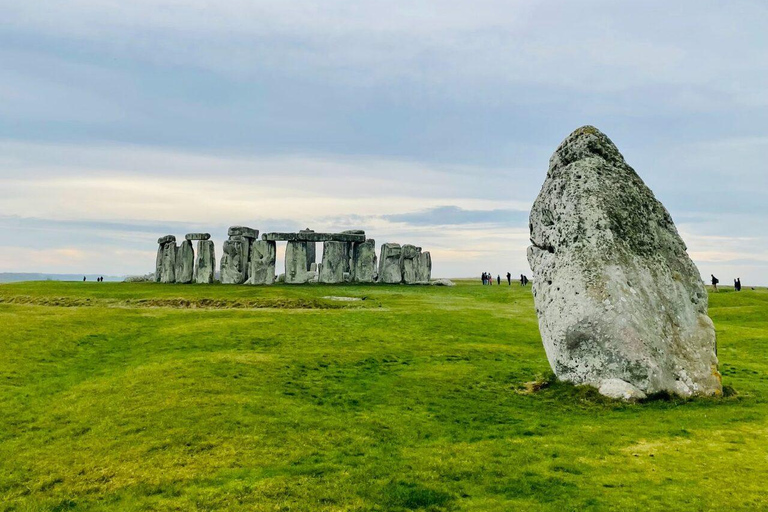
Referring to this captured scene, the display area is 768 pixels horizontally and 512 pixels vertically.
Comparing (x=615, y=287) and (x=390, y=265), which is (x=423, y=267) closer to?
(x=390, y=265)

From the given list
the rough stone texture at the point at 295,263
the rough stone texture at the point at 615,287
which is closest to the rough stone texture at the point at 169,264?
the rough stone texture at the point at 295,263

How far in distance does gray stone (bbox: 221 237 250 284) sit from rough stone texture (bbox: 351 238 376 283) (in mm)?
10434

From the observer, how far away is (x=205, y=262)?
5409 cm

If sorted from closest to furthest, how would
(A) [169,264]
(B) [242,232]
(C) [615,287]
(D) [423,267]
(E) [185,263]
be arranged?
(C) [615,287] → (B) [242,232] → (E) [185,263] → (A) [169,264] → (D) [423,267]

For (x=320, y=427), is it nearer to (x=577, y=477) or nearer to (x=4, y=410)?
(x=577, y=477)

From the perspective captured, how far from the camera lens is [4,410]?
562 inches

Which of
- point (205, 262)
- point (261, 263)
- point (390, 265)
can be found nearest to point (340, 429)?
point (261, 263)

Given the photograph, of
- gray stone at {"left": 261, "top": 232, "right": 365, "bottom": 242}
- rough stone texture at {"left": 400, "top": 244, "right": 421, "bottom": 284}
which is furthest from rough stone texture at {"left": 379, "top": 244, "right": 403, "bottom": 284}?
gray stone at {"left": 261, "top": 232, "right": 365, "bottom": 242}

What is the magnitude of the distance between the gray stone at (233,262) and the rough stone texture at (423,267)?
1733 centimetres

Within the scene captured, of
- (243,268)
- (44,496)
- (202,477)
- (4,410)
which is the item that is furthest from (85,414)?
(243,268)

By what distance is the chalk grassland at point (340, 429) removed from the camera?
909 cm

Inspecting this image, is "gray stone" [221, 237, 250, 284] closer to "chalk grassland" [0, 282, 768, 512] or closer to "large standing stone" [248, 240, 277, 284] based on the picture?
"large standing stone" [248, 240, 277, 284]

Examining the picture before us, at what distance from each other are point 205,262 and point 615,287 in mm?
44949

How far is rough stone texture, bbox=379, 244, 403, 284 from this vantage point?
5872 cm
